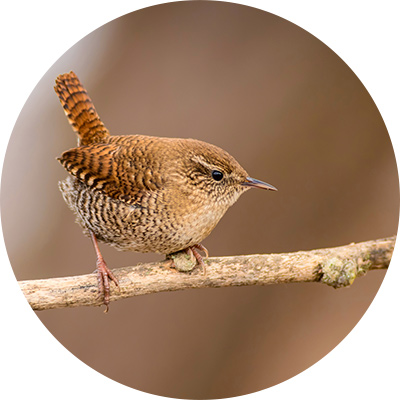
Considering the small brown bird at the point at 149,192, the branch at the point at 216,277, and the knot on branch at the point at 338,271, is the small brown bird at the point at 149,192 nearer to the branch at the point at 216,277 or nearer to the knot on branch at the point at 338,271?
the branch at the point at 216,277

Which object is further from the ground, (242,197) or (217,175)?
(217,175)

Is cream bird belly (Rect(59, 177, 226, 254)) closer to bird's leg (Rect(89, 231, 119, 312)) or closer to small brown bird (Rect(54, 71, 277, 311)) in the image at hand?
small brown bird (Rect(54, 71, 277, 311))

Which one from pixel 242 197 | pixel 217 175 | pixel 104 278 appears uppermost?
pixel 217 175

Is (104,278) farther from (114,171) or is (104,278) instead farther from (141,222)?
(114,171)

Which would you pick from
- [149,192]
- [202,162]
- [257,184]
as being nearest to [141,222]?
[149,192]

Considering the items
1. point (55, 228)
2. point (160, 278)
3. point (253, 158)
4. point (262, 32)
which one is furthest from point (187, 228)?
point (262, 32)

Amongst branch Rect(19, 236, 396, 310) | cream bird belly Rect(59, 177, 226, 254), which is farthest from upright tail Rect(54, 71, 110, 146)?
branch Rect(19, 236, 396, 310)
